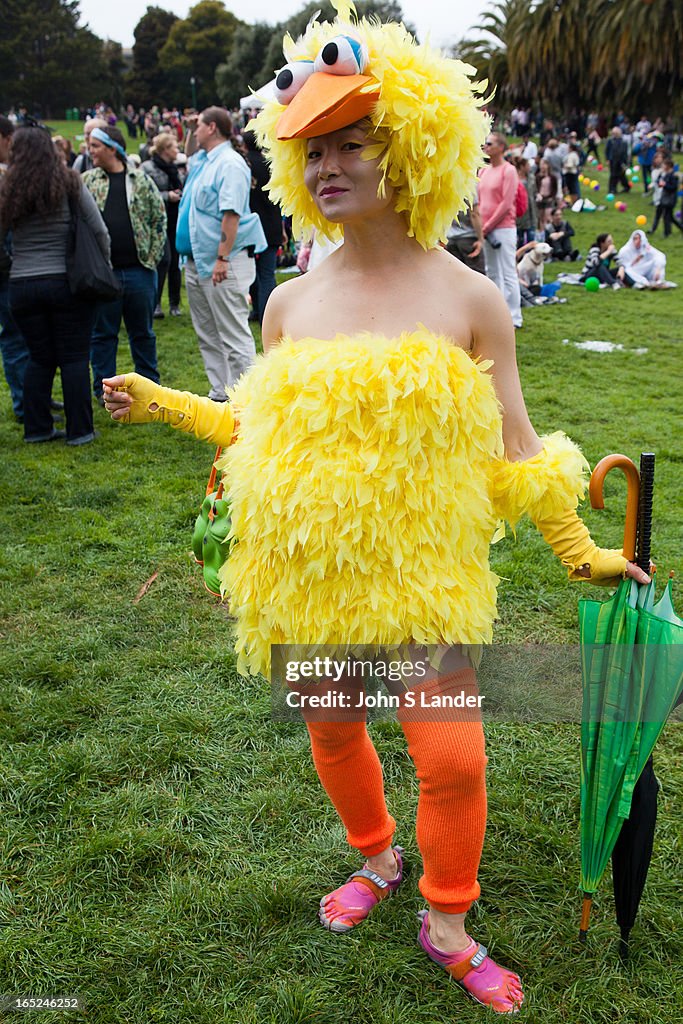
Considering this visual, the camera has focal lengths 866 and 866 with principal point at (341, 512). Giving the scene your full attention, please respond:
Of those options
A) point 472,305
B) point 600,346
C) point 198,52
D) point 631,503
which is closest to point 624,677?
point 631,503

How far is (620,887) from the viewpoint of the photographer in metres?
2.06

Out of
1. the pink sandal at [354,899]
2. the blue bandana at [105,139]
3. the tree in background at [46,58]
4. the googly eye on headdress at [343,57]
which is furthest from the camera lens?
the tree in background at [46,58]

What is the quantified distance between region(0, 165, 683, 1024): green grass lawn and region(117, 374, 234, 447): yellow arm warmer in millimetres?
1227

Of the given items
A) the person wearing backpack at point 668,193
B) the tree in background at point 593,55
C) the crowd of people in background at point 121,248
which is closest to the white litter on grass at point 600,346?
the crowd of people in background at point 121,248

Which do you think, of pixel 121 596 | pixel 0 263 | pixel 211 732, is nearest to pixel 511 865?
pixel 211 732

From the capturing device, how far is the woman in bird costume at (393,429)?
5.80ft

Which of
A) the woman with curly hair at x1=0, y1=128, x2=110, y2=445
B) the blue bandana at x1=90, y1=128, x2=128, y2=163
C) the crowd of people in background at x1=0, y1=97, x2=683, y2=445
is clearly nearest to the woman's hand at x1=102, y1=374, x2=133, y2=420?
the crowd of people in background at x1=0, y1=97, x2=683, y2=445

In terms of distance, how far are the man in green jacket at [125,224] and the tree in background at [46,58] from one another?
6737 centimetres

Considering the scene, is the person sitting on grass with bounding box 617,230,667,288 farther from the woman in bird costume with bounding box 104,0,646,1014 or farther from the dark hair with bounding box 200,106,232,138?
the woman in bird costume with bounding box 104,0,646,1014

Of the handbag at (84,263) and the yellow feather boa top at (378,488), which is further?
the handbag at (84,263)

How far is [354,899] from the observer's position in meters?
2.31

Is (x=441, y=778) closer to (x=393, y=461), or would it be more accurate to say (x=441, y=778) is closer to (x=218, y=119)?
(x=393, y=461)

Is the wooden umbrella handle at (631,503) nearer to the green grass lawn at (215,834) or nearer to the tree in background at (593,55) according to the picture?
the green grass lawn at (215,834)

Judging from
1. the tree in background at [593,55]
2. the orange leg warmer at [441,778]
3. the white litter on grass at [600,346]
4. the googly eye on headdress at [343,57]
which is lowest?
the white litter on grass at [600,346]
